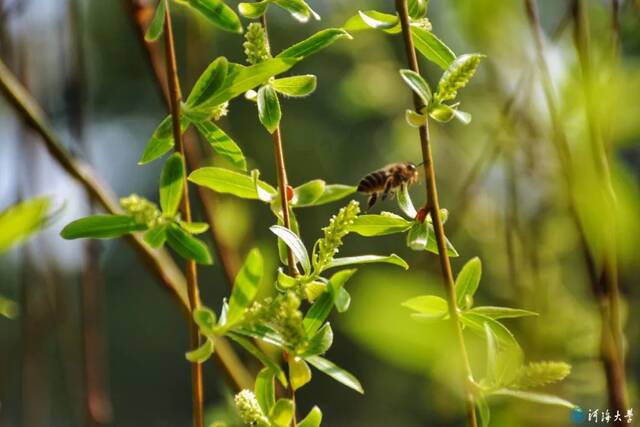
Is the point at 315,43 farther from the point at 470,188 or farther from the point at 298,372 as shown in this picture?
the point at 470,188

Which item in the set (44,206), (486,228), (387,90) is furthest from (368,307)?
(387,90)

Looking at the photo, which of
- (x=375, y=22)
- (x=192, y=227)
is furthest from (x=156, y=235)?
(x=375, y=22)

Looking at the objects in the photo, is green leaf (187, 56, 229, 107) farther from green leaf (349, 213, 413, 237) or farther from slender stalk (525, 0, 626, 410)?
slender stalk (525, 0, 626, 410)

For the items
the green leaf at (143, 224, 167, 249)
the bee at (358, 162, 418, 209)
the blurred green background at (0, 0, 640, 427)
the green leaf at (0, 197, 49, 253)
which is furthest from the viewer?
the blurred green background at (0, 0, 640, 427)

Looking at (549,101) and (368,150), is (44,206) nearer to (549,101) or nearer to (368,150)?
(549,101)

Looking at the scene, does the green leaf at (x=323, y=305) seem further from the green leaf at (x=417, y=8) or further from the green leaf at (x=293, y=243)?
the green leaf at (x=417, y=8)

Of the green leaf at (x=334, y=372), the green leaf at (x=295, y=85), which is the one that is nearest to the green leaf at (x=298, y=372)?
the green leaf at (x=334, y=372)

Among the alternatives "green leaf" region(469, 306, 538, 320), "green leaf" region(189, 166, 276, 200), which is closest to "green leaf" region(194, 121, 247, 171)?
"green leaf" region(189, 166, 276, 200)
